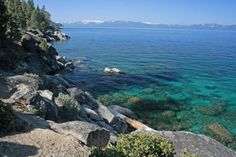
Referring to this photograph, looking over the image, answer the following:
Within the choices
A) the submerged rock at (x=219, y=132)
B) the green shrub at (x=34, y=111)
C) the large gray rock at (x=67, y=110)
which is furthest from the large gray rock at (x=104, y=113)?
the green shrub at (x=34, y=111)

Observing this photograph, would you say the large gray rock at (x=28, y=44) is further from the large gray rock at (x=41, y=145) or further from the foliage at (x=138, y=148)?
the foliage at (x=138, y=148)

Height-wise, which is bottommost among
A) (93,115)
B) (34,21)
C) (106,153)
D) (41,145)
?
(93,115)

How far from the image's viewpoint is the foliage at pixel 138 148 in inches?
622

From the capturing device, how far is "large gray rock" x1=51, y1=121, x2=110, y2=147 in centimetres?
1945

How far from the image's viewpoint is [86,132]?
64.7 feet

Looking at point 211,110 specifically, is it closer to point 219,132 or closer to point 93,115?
point 219,132

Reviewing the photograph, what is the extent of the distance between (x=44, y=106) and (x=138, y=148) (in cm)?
1058

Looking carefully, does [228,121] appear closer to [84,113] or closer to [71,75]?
[84,113]

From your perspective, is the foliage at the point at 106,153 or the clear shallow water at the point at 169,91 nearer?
the foliage at the point at 106,153

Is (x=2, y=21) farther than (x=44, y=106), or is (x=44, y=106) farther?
(x=2, y=21)

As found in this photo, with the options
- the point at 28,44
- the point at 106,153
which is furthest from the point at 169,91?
the point at 106,153

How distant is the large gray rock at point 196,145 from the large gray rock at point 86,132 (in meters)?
4.45

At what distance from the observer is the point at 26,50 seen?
60.8m

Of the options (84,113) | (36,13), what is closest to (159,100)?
(84,113)
